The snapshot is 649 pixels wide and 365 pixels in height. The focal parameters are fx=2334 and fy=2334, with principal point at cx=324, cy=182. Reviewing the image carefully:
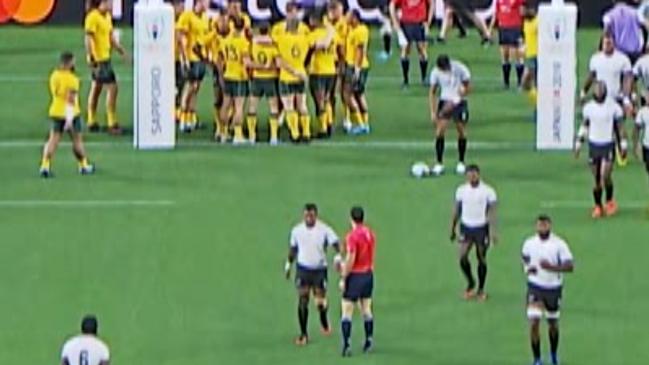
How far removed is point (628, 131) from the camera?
37.5 m

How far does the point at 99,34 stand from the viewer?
37.0 meters

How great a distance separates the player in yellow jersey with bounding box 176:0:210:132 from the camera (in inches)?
1453

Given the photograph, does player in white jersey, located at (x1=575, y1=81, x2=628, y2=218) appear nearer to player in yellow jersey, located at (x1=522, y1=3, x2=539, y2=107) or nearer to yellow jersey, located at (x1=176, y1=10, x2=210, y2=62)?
player in yellow jersey, located at (x1=522, y1=3, x2=539, y2=107)

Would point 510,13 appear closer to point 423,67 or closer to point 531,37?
point 423,67

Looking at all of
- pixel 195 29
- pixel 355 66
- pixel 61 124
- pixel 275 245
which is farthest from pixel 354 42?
pixel 275 245

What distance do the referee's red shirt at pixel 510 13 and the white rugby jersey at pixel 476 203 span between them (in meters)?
13.5

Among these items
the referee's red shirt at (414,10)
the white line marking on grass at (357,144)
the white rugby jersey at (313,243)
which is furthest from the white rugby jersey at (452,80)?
the white rugby jersey at (313,243)

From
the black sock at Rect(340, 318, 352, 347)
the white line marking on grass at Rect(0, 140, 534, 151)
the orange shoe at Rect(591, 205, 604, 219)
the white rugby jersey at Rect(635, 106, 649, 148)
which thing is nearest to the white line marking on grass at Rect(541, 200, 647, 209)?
the orange shoe at Rect(591, 205, 604, 219)

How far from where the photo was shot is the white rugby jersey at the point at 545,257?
25073mm

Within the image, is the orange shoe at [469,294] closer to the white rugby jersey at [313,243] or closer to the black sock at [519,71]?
the white rugby jersey at [313,243]

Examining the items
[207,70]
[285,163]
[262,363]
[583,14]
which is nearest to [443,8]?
[583,14]

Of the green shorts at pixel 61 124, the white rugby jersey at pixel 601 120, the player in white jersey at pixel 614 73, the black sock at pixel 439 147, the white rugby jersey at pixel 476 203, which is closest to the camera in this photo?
the white rugby jersey at pixel 476 203

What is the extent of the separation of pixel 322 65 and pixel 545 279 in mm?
12068

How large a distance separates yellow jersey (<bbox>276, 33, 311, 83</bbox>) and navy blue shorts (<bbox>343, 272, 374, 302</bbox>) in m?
10.8
